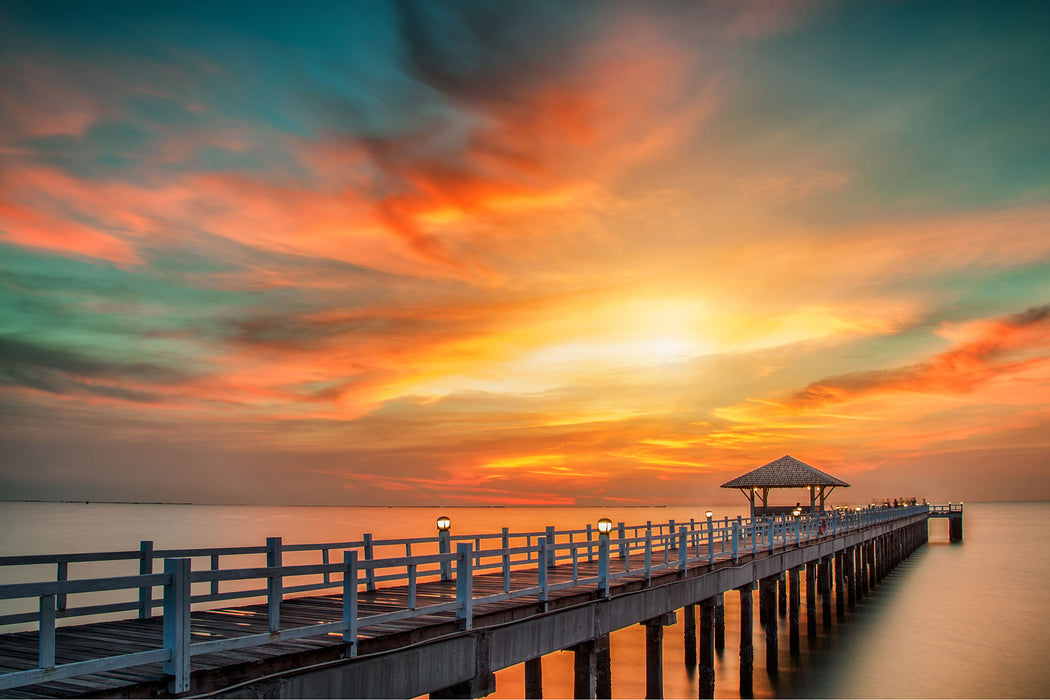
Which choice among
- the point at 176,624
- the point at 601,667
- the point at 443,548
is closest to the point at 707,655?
the point at 601,667

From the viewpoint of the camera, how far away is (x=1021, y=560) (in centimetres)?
8019

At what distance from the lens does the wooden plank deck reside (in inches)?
325

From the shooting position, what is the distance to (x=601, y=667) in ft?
57.3

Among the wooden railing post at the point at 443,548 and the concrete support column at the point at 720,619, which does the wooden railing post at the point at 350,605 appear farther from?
the concrete support column at the point at 720,619

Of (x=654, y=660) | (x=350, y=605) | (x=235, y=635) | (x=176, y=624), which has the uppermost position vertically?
(x=176, y=624)

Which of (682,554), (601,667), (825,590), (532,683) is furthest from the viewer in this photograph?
(825,590)

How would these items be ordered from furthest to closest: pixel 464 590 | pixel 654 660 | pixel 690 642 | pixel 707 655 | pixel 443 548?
pixel 690 642, pixel 707 655, pixel 443 548, pixel 654 660, pixel 464 590

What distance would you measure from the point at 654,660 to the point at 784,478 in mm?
40111

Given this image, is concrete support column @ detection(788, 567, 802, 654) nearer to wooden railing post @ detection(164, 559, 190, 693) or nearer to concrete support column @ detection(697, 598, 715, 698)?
concrete support column @ detection(697, 598, 715, 698)

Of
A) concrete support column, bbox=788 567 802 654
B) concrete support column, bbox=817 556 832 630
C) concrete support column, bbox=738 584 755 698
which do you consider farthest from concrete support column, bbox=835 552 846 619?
concrete support column, bbox=738 584 755 698

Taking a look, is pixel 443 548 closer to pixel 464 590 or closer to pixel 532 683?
pixel 532 683

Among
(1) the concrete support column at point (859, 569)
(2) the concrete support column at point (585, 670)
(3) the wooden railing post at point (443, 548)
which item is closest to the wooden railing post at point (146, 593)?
(3) the wooden railing post at point (443, 548)

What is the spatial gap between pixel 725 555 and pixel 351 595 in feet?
53.0

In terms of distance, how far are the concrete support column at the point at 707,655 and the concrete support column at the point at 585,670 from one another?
740cm
